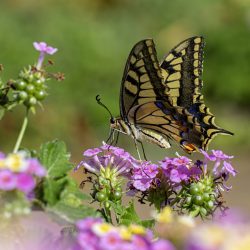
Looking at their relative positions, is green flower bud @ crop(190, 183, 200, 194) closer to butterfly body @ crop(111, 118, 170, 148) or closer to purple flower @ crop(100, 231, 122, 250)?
purple flower @ crop(100, 231, 122, 250)

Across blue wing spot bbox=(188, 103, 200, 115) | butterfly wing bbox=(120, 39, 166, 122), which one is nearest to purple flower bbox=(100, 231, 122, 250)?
butterfly wing bbox=(120, 39, 166, 122)

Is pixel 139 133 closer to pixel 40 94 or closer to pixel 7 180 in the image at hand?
pixel 40 94

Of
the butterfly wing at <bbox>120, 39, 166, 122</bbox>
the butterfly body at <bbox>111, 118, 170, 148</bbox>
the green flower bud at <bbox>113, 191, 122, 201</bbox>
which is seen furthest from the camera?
the butterfly body at <bbox>111, 118, 170, 148</bbox>

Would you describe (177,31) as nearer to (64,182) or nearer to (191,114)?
(191,114)

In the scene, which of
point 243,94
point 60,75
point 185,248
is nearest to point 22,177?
point 185,248

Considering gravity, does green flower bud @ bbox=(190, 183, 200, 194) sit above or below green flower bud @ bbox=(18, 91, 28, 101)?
above

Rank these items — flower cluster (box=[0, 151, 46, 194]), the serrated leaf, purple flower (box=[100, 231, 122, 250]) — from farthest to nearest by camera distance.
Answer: the serrated leaf, flower cluster (box=[0, 151, 46, 194]), purple flower (box=[100, 231, 122, 250])

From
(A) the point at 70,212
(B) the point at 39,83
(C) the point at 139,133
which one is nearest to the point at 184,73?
(C) the point at 139,133
